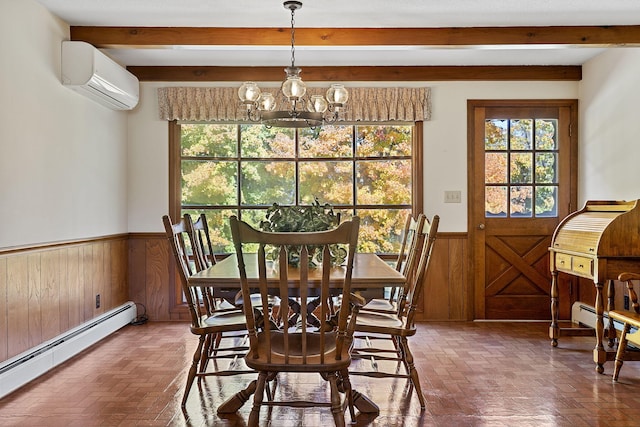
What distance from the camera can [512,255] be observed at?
5.34 m

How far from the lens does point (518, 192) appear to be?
17.5ft

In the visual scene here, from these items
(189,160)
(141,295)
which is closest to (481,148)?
(189,160)

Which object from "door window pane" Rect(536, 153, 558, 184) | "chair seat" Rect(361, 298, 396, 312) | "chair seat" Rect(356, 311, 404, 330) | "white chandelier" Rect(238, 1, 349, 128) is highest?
"white chandelier" Rect(238, 1, 349, 128)

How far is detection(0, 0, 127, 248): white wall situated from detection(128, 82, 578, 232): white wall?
0.49m

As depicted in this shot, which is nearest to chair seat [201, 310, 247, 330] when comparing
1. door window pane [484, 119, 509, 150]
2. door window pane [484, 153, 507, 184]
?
door window pane [484, 153, 507, 184]

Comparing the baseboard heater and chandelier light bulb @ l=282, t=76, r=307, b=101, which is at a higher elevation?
chandelier light bulb @ l=282, t=76, r=307, b=101

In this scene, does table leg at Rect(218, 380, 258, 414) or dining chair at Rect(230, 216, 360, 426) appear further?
table leg at Rect(218, 380, 258, 414)

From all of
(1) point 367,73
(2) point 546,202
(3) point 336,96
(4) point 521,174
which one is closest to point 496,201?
(4) point 521,174

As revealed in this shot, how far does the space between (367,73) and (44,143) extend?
2857 mm

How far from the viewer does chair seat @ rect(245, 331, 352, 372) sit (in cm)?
228

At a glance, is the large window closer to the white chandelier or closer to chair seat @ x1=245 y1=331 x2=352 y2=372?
the white chandelier

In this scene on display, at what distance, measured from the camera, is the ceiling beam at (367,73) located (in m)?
5.29

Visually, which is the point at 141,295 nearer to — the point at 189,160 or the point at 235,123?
the point at 189,160

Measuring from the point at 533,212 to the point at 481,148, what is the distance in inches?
30.3
